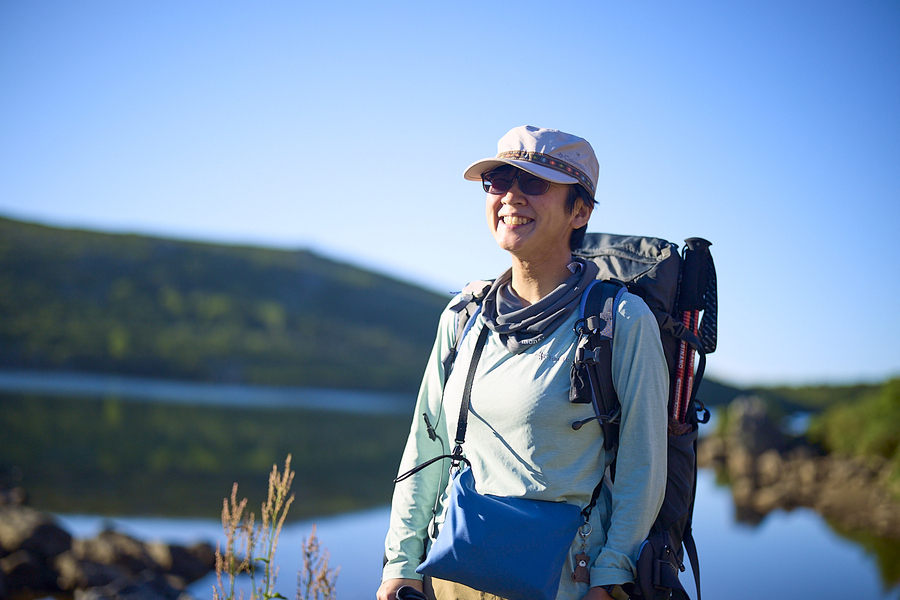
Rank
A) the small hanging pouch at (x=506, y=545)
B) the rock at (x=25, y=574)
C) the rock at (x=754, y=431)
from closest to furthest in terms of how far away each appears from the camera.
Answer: the small hanging pouch at (x=506, y=545)
the rock at (x=25, y=574)
the rock at (x=754, y=431)

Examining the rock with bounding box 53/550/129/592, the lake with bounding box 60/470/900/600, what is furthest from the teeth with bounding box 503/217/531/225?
the rock with bounding box 53/550/129/592

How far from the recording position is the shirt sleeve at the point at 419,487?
2.56 metres

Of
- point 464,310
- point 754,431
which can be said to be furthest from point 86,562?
point 754,431

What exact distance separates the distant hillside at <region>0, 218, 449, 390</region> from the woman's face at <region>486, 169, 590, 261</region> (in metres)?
77.7

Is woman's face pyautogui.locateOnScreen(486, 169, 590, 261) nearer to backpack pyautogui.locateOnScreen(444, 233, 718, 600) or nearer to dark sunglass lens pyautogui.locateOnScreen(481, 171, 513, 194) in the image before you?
dark sunglass lens pyautogui.locateOnScreen(481, 171, 513, 194)

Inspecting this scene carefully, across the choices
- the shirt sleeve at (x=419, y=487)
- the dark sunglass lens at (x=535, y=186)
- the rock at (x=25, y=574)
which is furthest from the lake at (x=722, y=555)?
the dark sunglass lens at (x=535, y=186)

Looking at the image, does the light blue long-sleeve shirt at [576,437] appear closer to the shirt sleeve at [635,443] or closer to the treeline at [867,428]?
the shirt sleeve at [635,443]

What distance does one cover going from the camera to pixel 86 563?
8.04 meters

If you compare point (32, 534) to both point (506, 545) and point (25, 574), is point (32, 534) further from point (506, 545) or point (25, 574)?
point (506, 545)

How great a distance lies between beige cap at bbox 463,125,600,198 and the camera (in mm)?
2418

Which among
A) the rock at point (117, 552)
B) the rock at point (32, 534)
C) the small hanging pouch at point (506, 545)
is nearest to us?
the small hanging pouch at point (506, 545)

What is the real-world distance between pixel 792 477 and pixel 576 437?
66.1ft

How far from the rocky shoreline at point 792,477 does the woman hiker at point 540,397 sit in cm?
1408

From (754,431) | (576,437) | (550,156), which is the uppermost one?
(550,156)
